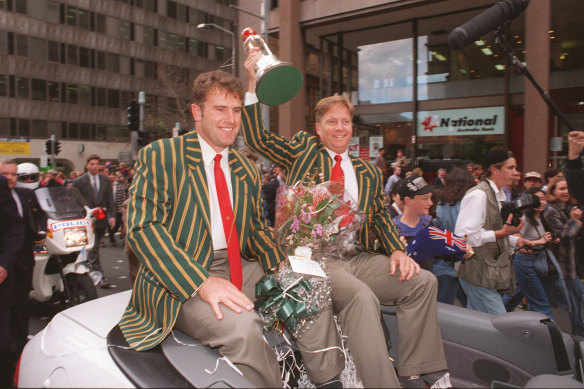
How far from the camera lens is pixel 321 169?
3.05 metres

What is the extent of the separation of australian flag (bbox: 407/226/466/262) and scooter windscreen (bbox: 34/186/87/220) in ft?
14.9

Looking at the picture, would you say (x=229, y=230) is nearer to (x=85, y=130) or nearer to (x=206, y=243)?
(x=206, y=243)

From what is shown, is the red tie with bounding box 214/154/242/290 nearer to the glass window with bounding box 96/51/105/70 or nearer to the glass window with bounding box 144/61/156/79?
the glass window with bounding box 96/51/105/70

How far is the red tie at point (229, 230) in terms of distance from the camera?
7.86ft

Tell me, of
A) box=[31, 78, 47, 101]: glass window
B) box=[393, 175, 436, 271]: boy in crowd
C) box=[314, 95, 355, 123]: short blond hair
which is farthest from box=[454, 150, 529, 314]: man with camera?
box=[31, 78, 47, 101]: glass window

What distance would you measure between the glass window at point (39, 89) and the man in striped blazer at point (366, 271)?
39.4m

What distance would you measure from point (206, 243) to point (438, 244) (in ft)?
6.59

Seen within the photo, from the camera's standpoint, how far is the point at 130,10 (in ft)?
134

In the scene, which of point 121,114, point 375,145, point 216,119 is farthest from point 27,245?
point 121,114

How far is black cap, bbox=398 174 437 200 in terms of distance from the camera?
4.15 metres

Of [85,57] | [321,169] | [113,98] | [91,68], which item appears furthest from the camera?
[113,98]

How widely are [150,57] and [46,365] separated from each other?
44.4m

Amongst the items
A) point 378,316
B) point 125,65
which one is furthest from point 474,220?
point 125,65

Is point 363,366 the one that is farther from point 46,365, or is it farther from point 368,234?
point 46,365
